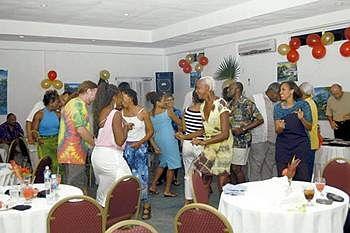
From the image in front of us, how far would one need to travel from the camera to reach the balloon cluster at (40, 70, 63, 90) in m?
9.14

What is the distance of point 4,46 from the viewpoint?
8.80 m

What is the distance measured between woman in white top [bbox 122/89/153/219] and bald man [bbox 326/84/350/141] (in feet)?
11.1

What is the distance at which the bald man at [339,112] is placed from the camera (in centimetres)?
650

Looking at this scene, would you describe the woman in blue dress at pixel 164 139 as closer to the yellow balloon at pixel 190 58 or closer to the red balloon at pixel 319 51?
the red balloon at pixel 319 51

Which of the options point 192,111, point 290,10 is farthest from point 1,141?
point 290,10

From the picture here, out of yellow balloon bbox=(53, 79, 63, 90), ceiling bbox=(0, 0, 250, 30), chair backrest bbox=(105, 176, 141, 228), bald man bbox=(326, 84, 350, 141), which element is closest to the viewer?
chair backrest bbox=(105, 176, 141, 228)

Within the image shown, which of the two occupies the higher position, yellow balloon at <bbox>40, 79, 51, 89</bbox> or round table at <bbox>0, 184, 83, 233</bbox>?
yellow balloon at <bbox>40, 79, 51, 89</bbox>

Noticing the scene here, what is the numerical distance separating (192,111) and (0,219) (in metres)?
2.87

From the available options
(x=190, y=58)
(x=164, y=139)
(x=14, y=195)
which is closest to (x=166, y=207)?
(x=164, y=139)

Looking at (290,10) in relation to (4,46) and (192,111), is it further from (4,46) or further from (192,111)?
(4,46)

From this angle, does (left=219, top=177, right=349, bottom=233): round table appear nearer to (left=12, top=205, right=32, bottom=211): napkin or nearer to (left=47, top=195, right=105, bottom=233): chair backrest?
(left=47, top=195, right=105, bottom=233): chair backrest

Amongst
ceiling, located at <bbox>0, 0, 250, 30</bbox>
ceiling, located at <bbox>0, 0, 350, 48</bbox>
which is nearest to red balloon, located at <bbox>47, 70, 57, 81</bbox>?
ceiling, located at <bbox>0, 0, 350, 48</bbox>

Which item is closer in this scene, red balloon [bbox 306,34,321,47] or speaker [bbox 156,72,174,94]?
red balloon [bbox 306,34,321,47]

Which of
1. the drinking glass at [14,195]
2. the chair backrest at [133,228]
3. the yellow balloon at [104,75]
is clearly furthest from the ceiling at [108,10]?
the chair backrest at [133,228]
